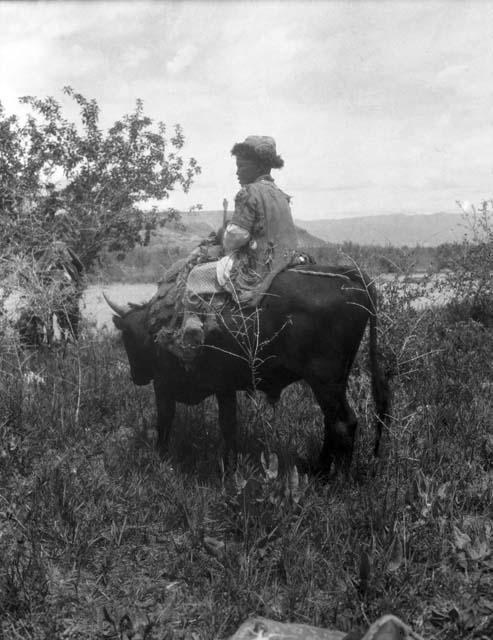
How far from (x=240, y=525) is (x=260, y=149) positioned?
243 cm

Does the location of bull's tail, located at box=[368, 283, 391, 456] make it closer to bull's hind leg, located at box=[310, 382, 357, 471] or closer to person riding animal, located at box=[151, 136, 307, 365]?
bull's hind leg, located at box=[310, 382, 357, 471]

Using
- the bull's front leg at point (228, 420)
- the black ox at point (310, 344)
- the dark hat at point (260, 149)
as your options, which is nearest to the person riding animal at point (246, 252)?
the dark hat at point (260, 149)

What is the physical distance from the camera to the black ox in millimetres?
3941

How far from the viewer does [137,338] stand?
4805mm

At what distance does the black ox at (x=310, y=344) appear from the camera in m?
3.94

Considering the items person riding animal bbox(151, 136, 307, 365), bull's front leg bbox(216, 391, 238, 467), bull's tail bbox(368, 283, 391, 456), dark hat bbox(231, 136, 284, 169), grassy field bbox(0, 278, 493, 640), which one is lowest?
grassy field bbox(0, 278, 493, 640)

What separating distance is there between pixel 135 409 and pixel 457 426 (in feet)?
8.47

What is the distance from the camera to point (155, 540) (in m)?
3.56

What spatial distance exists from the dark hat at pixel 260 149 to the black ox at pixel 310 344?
84 centimetres

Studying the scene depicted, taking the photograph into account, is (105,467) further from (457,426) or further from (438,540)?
(457,426)

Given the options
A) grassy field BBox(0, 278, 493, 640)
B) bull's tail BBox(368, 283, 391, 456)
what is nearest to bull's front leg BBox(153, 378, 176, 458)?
grassy field BBox(0, 278, 493, 640)

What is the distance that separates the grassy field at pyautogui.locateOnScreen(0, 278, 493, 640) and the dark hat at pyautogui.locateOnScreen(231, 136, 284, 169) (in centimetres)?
159

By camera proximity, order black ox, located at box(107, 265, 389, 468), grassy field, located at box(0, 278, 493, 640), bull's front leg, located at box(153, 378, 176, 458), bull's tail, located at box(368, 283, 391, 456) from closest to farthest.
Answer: grassy field, located at box(0, 278, 493, 640)
black ox, located at box(107, 265, 389, 468)
bull's tail, located at box(368, 283, 391, 456)
bull's front leg, located at box(153, 378, 176, 458)

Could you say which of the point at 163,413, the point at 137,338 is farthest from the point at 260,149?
the point at 163,413
